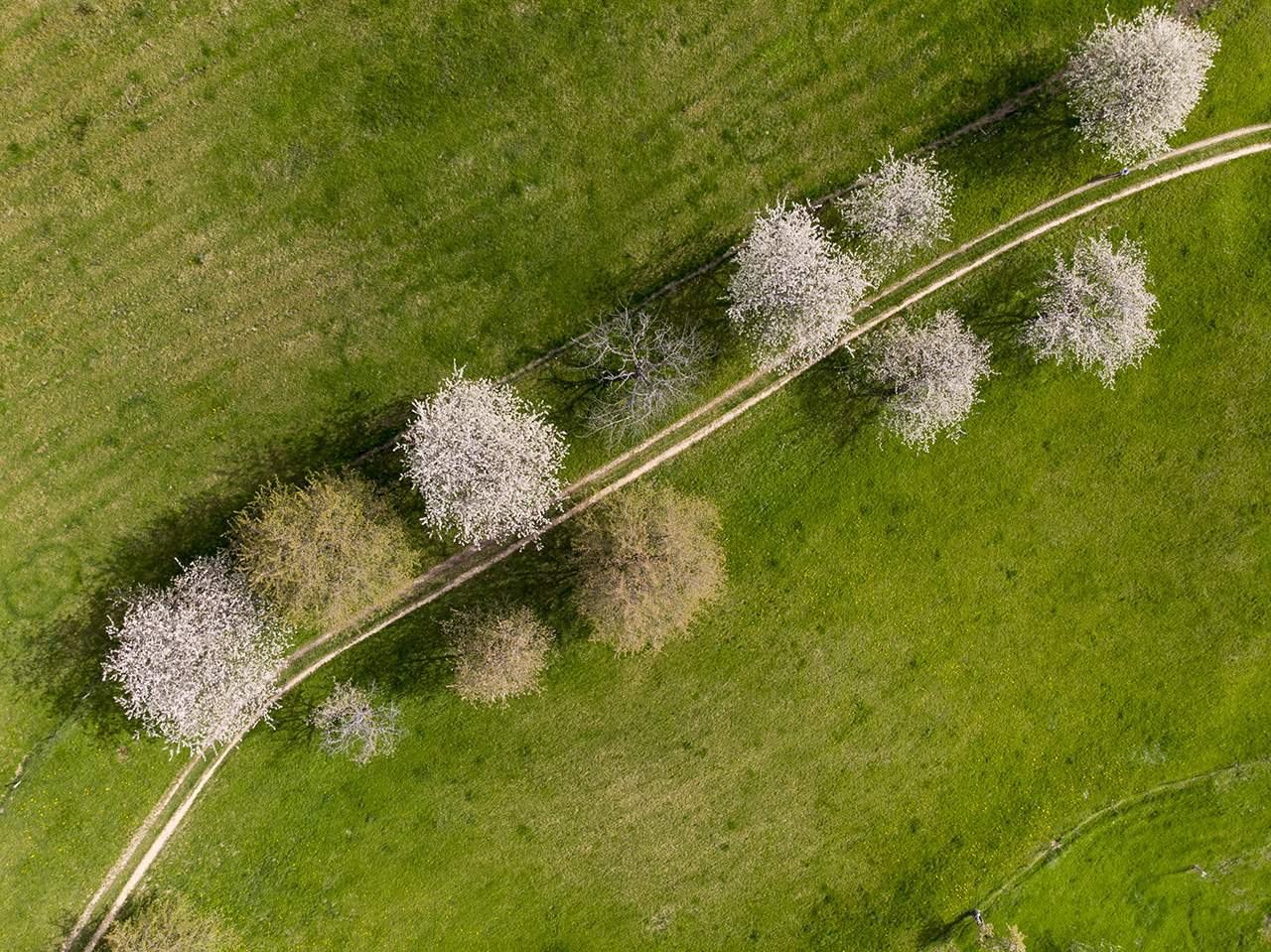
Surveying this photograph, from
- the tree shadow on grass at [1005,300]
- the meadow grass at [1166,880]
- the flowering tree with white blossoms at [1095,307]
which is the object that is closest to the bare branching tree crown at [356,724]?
the meadow grass at [1166,880]

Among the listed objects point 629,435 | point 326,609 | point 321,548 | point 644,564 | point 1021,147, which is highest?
point 1021,147

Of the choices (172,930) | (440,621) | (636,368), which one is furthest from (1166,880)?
(172,930)

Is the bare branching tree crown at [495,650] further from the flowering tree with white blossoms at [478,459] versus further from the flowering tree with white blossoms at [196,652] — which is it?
the flowering tree with white blossoms at [196,652]

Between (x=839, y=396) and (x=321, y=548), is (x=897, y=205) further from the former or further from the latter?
(x=321, y=548)

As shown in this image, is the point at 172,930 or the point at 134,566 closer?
the point at 172,930

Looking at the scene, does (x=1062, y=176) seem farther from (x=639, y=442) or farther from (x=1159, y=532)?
(x=639, y=442)

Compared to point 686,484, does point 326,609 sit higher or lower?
lower

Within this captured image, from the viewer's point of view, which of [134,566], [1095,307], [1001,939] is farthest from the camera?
[1001,939]

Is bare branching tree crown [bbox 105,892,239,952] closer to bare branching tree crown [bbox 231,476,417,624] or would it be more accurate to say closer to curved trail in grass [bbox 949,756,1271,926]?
bare branching tree crown [bbox 231,476,417,624]
